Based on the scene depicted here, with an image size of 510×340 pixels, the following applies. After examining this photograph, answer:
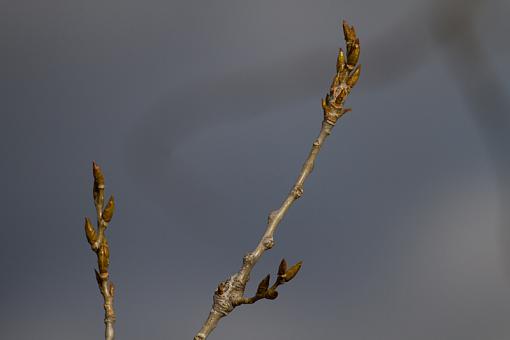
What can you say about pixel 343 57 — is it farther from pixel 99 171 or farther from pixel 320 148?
pixel 99 171

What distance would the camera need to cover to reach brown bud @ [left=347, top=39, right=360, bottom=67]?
4.12m

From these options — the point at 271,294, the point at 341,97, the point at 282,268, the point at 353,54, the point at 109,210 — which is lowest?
the point at 271,294

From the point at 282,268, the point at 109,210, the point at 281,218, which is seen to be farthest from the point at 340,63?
the point at 109,210

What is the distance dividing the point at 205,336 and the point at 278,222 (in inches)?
26.4

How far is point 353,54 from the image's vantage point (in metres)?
4.13

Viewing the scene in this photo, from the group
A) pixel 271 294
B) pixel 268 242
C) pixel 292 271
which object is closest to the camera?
pixel 268 242

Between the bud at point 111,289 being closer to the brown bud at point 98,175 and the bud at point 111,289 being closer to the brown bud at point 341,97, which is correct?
the brown bud at point 98,175

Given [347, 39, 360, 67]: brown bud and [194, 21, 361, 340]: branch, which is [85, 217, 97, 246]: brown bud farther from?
[347, 39, 360, 67]: brown bud

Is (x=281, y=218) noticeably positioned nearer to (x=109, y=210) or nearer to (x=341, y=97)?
(x=341, y=97)

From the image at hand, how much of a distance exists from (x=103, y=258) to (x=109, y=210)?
0.91ft

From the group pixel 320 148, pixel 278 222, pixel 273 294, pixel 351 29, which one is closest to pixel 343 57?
pixel 351 29

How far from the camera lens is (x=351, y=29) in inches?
162

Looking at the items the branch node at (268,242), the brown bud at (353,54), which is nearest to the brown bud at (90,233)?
the branch node at (268,242)

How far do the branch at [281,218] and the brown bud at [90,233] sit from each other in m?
0.79
